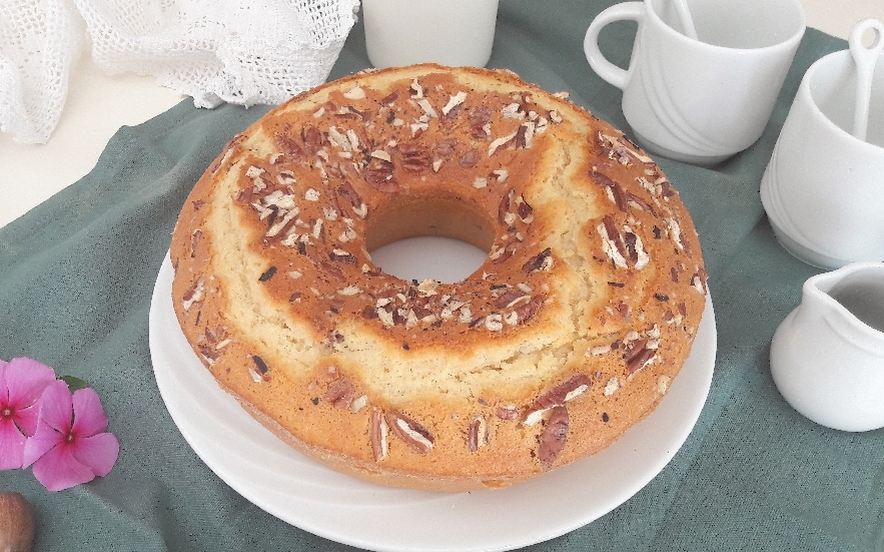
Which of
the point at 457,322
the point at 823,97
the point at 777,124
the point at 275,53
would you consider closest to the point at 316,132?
the point at 457,322

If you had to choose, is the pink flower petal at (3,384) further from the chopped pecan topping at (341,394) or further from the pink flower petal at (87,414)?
the chopped pecan topping at (341,394)

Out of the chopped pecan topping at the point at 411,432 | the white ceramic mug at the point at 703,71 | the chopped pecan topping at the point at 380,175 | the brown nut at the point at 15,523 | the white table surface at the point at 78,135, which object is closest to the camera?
the chopped pecan topping at the point at 411,432

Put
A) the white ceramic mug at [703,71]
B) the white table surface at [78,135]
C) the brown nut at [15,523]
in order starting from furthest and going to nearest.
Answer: the white table surface at [78,135]
the white ceramic mug at [703,71]
the brown nut at [15,523]

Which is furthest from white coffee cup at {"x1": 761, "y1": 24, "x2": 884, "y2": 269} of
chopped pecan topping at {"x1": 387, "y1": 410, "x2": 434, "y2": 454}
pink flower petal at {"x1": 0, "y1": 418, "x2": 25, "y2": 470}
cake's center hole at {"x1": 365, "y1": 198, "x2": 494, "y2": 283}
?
pink flower petal at {"x1": 0, "y1": 418, "x2": 25, "y2": 470}

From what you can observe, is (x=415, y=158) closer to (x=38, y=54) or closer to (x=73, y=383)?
(x=73, y=383)

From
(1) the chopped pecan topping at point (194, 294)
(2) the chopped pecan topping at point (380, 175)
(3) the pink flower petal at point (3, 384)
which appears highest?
(2) the chopped pecan topping at point (380, 175)

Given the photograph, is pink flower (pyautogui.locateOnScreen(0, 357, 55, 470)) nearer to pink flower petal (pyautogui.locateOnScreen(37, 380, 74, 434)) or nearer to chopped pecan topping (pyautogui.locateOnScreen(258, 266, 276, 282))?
pink flower petal (pyautogui.locateOnScreen(37, 380, 74, 434))

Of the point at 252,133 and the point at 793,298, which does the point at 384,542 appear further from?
the point at 793,298

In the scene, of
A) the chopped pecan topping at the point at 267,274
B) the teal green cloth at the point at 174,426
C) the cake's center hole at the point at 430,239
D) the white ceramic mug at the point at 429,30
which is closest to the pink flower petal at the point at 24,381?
the teal green cloth at the point at 174,426
